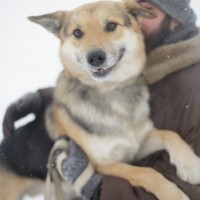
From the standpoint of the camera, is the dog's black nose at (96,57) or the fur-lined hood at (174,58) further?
the fur-lined hood at (174,58)

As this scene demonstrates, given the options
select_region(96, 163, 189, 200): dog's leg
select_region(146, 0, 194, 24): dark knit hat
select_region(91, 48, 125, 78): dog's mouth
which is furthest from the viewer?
select_region(146, 0, 194, 24): dark knit hat

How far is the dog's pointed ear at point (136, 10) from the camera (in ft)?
7.80

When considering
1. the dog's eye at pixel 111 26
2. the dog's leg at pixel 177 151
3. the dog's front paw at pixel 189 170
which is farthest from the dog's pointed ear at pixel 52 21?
the dog's front paw at pixel 189 170

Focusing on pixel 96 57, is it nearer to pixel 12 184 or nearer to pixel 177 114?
pixel 177 114

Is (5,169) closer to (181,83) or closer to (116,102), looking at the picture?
(116,102)

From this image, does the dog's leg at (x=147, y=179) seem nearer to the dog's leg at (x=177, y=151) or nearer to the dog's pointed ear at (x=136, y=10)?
the dog's leg at (x=177, y=151)

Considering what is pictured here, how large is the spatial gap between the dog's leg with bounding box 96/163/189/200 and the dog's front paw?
0.10m

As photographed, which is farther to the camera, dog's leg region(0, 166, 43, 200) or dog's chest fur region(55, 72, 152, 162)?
dog's leg region(0, 166, 43, 200)

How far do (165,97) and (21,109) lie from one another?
80 centimetres

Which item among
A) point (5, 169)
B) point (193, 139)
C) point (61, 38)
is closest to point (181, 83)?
point (193, 139)

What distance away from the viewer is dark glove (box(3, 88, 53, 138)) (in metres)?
2.51

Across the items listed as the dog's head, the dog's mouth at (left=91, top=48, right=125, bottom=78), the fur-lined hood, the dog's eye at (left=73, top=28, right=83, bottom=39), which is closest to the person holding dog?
the fur-lined hood

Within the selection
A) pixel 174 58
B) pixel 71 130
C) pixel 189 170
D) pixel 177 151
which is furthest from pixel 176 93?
pixel 71 130

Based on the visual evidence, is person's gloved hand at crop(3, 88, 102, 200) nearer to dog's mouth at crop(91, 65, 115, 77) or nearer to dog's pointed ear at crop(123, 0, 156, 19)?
dog's mouth at crop(91, 65, 115, 77)
